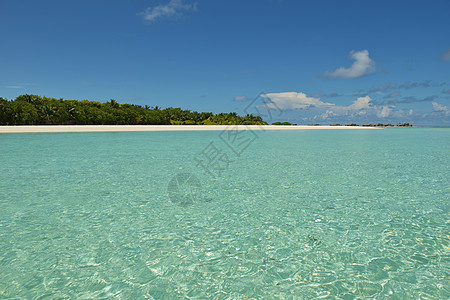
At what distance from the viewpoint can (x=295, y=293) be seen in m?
3.47

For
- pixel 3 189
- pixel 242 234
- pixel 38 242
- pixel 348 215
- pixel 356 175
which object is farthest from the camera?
pixel 356 175

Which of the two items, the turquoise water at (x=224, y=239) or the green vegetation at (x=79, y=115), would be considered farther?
the green vegetation at (x=79, y=115)

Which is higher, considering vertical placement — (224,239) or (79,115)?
(79,115)

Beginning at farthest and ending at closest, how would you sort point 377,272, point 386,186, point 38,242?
1. point 386,186
2. point 38,242
3. point 377,272

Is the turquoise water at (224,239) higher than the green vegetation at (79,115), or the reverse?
Answer: the green vegetation at (79,115)

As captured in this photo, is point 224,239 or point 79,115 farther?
point 79,115

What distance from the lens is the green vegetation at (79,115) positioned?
56750mm

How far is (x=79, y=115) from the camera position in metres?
66.5

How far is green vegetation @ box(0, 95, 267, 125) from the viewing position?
56750mm

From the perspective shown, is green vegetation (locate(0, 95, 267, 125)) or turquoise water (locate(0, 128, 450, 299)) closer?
turquoise water (locate(0, 128, 450, 299))

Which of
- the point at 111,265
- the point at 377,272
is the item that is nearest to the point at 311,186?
the point at 377,272

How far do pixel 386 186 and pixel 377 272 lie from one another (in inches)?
231

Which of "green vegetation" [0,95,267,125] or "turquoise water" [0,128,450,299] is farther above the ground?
"green vegetation" [0,95,267,125]

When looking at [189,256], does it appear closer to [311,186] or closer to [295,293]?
[295,293]
